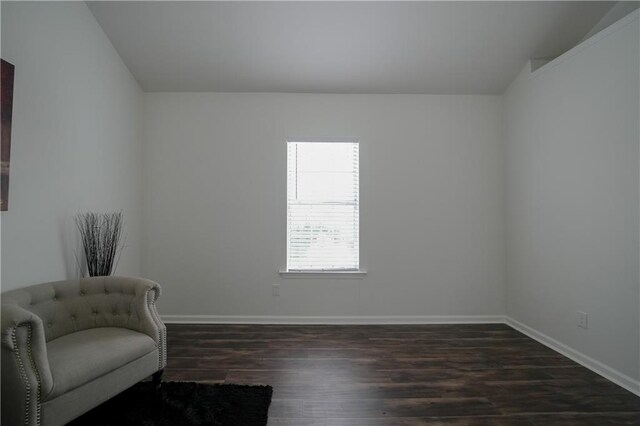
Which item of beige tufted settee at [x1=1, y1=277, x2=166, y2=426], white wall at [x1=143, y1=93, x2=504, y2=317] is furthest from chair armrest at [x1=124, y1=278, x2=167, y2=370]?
white wall at [x1=143, y1=93, x2=504, y2=317]

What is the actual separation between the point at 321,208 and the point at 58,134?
260 centimetres

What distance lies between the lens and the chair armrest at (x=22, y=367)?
64.6 inches

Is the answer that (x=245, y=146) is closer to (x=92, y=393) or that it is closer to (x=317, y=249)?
(x=317, y=249)

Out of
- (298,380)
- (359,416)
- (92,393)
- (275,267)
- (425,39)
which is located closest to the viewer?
(92,393)

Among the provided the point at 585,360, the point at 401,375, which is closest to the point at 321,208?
the point at 401,375

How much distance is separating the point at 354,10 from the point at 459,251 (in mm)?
2889

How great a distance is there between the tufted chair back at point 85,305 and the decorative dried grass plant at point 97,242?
0.36 m

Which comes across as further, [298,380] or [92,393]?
[298,380]

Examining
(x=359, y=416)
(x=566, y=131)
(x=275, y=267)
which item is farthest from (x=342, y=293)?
(x=566, y=131)

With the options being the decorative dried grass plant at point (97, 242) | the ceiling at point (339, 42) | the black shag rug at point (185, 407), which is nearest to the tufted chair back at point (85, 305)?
the decorative dried grass plant at point (97, 242)

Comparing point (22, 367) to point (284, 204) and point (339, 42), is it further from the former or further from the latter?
point (339, 42)

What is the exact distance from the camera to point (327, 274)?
3980 millimetres

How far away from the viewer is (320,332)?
143 inches

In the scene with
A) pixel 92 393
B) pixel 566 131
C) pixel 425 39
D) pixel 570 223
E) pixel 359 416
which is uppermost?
pixel 425 39
